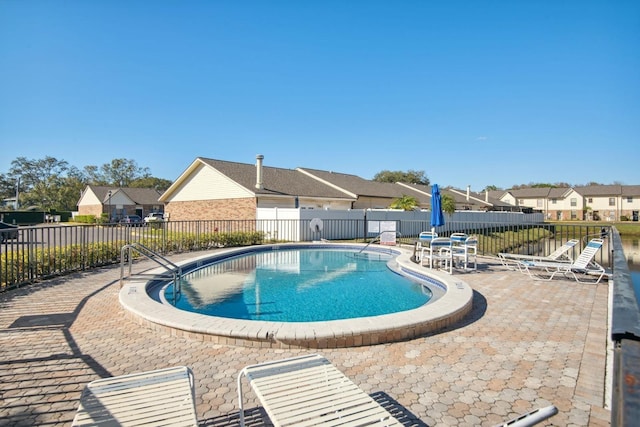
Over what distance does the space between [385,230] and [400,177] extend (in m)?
63.9

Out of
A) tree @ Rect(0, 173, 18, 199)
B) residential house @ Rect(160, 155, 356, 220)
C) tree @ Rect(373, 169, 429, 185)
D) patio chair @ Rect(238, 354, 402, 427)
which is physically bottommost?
patio chair @ Rect(238, 354, 402, 427)

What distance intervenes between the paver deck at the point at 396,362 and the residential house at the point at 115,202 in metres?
46.4

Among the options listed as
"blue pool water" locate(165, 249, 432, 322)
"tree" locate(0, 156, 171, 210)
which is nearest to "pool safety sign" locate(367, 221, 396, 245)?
"blue pool water" locate(165, 249, 432, 322)

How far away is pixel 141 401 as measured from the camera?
2.32m

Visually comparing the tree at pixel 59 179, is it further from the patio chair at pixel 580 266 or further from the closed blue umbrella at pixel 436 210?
the patio chair at pixel 580 266

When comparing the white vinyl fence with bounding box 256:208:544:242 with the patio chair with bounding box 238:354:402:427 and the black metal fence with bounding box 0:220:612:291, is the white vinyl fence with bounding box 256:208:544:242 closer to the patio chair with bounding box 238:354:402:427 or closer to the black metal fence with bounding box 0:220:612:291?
the black metal fence with bounding box 0:220:612:291

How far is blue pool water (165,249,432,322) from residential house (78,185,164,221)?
137ft

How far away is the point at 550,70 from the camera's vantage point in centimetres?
1571

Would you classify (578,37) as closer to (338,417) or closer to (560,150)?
(338,417)

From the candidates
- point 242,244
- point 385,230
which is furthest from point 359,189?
point 242,244

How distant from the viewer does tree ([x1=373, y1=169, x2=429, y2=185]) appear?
3088 inches

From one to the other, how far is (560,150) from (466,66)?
657 inches

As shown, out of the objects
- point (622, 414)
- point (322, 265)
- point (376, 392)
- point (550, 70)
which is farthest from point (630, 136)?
point (622, 414)

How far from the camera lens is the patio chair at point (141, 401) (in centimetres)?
212
